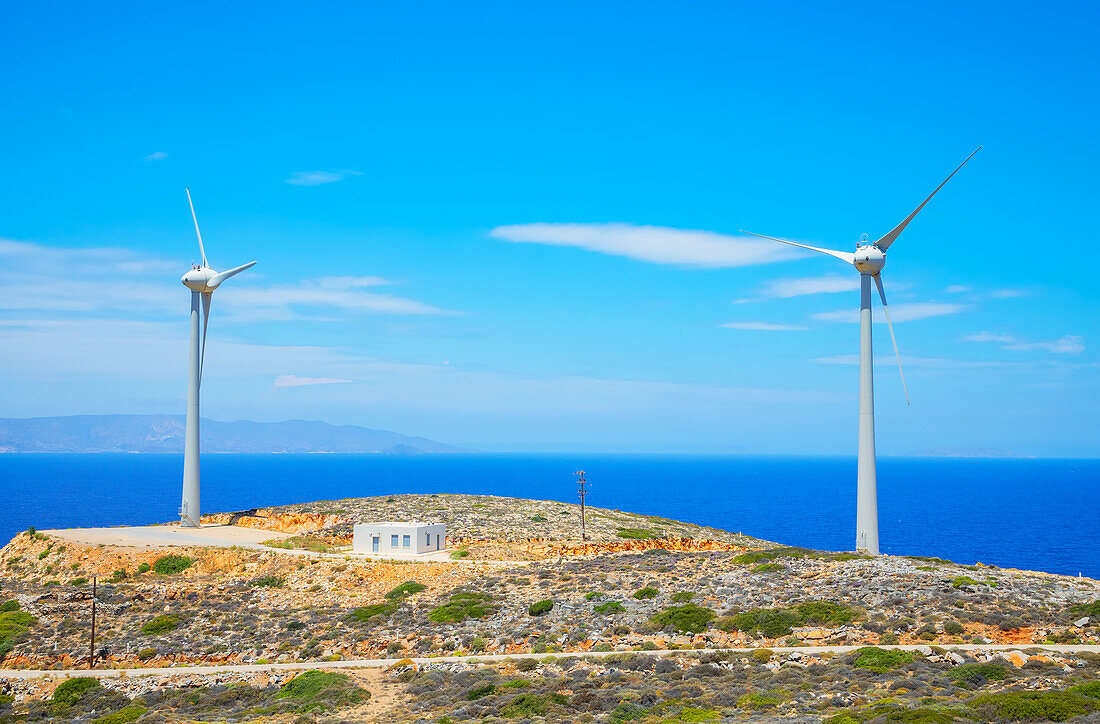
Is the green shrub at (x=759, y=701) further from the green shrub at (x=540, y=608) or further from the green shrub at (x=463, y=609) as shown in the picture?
the green shrub at (x=463, y=609)

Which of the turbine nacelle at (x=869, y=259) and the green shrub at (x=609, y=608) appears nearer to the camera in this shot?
the green shrub at (x=609, y=608)

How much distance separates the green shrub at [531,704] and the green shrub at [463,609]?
14506mm

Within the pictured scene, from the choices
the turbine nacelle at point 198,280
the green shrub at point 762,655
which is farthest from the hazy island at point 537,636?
the turbine nacelle at point 198,280

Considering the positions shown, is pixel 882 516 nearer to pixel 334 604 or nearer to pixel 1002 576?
pixel 1002 576

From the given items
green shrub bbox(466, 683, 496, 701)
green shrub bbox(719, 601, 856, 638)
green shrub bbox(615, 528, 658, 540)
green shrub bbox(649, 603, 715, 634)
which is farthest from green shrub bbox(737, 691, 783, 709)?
green shrub bbox(615, 528, 658, 540)

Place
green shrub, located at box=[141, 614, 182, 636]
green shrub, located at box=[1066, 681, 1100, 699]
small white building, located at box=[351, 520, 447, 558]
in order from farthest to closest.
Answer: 1. small white building, located at box=[351, 520, 447, 558]
2. green shrub, located at box=[141, 614, 182, 636]
3. green shrub, located at box=[1066, 681, 1100, 699]

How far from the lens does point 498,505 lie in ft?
282

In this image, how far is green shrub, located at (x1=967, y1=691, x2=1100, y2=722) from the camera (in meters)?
23.5

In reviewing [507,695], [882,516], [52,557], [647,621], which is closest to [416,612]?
[647,621]

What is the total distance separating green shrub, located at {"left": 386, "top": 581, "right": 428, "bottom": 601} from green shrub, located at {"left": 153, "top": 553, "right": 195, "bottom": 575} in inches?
657

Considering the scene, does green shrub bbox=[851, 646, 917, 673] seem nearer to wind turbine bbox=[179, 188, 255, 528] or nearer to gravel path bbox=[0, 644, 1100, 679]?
gravel path bbox=[0, 644, 1100, 679]

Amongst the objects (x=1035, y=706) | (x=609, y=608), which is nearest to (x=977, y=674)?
(x=1035, y=706)

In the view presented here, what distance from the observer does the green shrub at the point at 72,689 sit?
35062mm

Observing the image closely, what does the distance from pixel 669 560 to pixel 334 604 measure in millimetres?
21619
